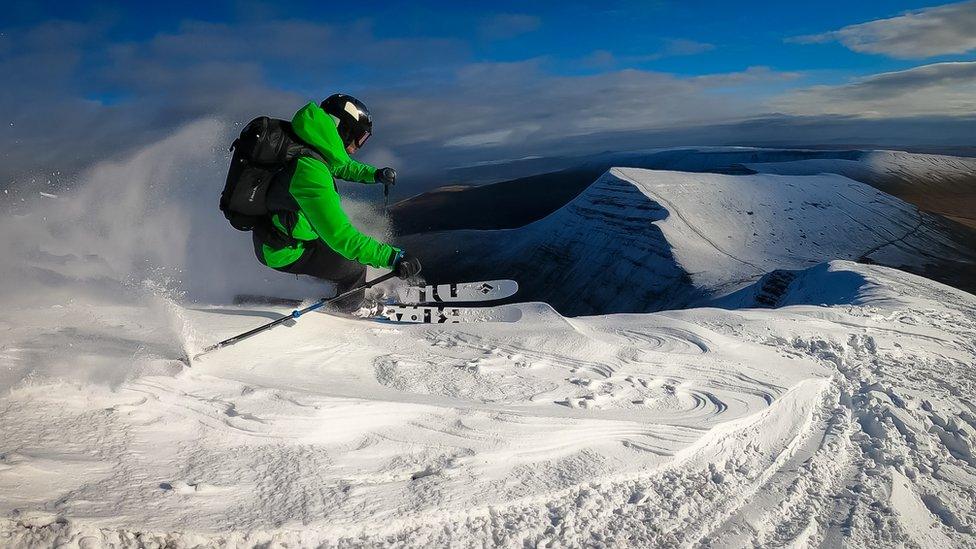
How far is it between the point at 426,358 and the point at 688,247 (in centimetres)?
3508

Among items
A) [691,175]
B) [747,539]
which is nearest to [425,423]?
[747,539]

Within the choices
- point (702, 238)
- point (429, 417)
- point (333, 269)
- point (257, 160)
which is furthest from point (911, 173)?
point (429, 417)

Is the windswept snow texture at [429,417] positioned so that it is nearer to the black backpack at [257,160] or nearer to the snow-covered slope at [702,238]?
the black backpack at [257,160]

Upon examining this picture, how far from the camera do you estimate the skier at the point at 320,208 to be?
610 centimetres

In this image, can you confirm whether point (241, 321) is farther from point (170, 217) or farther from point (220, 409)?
point (170, 217)

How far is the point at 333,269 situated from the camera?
316 inches

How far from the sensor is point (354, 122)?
6727 millimetres

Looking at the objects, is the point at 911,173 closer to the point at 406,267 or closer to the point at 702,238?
the point at 702,238

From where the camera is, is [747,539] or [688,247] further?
[688,247]

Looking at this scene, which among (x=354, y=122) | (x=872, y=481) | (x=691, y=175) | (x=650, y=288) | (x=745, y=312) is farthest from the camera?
(x=691, y=175)

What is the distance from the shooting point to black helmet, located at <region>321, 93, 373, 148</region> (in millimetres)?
6668

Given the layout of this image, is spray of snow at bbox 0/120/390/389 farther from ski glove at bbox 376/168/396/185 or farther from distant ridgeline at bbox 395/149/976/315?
distant ridgeline at bbox 395/149/976/315

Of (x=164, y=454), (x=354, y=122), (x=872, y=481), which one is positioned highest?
(x=354, y=122)

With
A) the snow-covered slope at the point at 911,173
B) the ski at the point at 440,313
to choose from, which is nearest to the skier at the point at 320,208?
the ski at the point at 440,313
